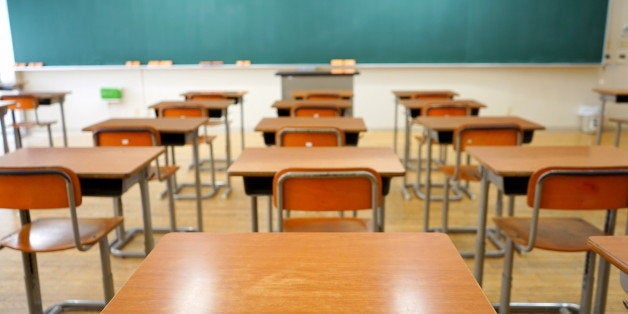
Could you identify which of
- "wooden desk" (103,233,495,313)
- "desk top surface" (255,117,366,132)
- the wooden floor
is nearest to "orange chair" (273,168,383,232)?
"wooden desk" (103,233,495,313)

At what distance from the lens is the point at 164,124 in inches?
136

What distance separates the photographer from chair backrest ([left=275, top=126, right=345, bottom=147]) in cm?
285

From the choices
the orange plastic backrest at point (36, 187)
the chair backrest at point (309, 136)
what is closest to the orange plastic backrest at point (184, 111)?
the chair backrest at point (309, 136)

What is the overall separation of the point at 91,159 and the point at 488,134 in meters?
2.24

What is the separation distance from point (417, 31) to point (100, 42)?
183 inches

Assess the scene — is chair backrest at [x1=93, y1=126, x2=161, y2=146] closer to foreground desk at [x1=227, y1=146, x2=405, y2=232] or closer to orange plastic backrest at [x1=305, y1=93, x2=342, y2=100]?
foreground desk at [x1=227, y1=146, x2=405, y2=232]

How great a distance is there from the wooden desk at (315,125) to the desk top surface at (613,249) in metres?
1.94

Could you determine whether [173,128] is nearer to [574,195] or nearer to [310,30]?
[574,195]

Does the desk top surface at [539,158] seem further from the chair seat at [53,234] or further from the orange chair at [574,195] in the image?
the chair seat at [53,234]

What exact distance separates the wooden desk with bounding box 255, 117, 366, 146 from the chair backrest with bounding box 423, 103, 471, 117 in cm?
88

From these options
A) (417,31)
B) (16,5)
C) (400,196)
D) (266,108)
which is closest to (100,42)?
(16,5)

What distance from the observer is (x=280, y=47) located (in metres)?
7.50

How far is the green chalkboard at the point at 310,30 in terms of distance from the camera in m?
7.32

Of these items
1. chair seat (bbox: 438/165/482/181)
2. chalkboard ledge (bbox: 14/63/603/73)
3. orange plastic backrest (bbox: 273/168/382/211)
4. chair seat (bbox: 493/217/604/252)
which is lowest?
chair seat (bbox: 438/165/482/181)
